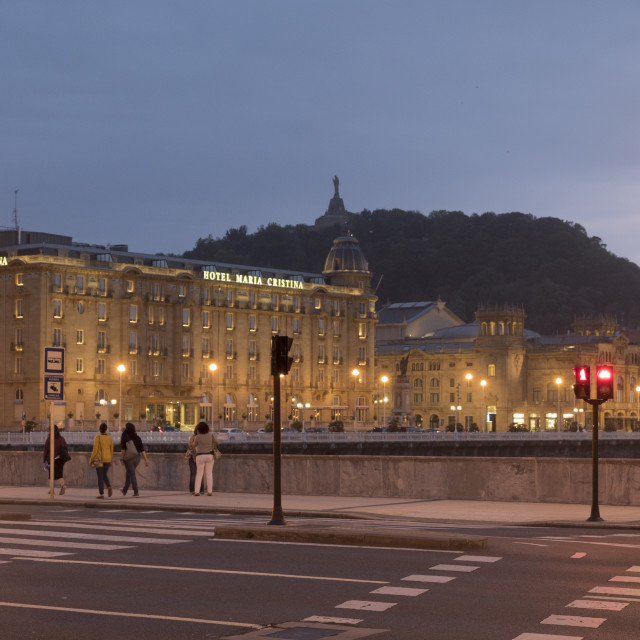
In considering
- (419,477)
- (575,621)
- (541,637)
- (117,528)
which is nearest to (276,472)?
(117,528)

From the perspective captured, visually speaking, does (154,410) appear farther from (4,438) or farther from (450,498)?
(450,498)

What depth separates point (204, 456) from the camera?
99.4 ft

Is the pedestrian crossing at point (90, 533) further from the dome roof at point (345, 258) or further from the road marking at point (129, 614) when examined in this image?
the dome roof at point (345, 258)

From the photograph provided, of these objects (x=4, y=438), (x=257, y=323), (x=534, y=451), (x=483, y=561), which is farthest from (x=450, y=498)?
(x=257, y=323)

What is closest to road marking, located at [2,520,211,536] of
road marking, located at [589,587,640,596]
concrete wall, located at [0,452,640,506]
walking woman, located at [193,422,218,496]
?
walking woman, located at [193,422,218,496]

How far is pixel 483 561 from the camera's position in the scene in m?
16.8

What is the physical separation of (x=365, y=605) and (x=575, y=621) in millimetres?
2122

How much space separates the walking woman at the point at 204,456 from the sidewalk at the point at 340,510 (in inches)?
13.4

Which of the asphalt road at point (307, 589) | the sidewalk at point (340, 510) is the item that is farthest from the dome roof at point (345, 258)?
the asphalt road at point (307, 589)

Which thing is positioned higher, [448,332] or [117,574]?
[448,332]

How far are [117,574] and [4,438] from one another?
256ft

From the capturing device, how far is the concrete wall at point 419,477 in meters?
28.6

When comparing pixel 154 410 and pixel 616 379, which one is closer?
pixel 154 410

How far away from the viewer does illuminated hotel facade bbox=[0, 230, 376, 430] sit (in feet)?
411
